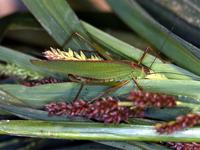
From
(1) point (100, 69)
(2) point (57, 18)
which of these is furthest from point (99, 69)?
(2) point (57, 18)

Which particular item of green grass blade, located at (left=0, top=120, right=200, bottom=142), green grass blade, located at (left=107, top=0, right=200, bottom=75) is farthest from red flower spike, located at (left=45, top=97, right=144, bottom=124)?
green grass blade, located at (left=107, top=0, right=200, bottom=75)

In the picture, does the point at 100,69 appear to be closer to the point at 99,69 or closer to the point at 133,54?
the point at 99,69

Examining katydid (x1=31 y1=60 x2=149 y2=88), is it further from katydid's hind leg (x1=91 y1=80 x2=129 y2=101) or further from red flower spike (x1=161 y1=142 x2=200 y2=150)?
red flower spike (x1=161 y1=142 x2=200 y2=150)

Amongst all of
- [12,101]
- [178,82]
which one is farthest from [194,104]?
[12,101]

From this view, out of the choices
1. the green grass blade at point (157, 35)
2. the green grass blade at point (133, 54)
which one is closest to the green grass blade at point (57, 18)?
the green grass blade at point (133, 54)

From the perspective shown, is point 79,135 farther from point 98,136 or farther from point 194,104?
point 194,104
